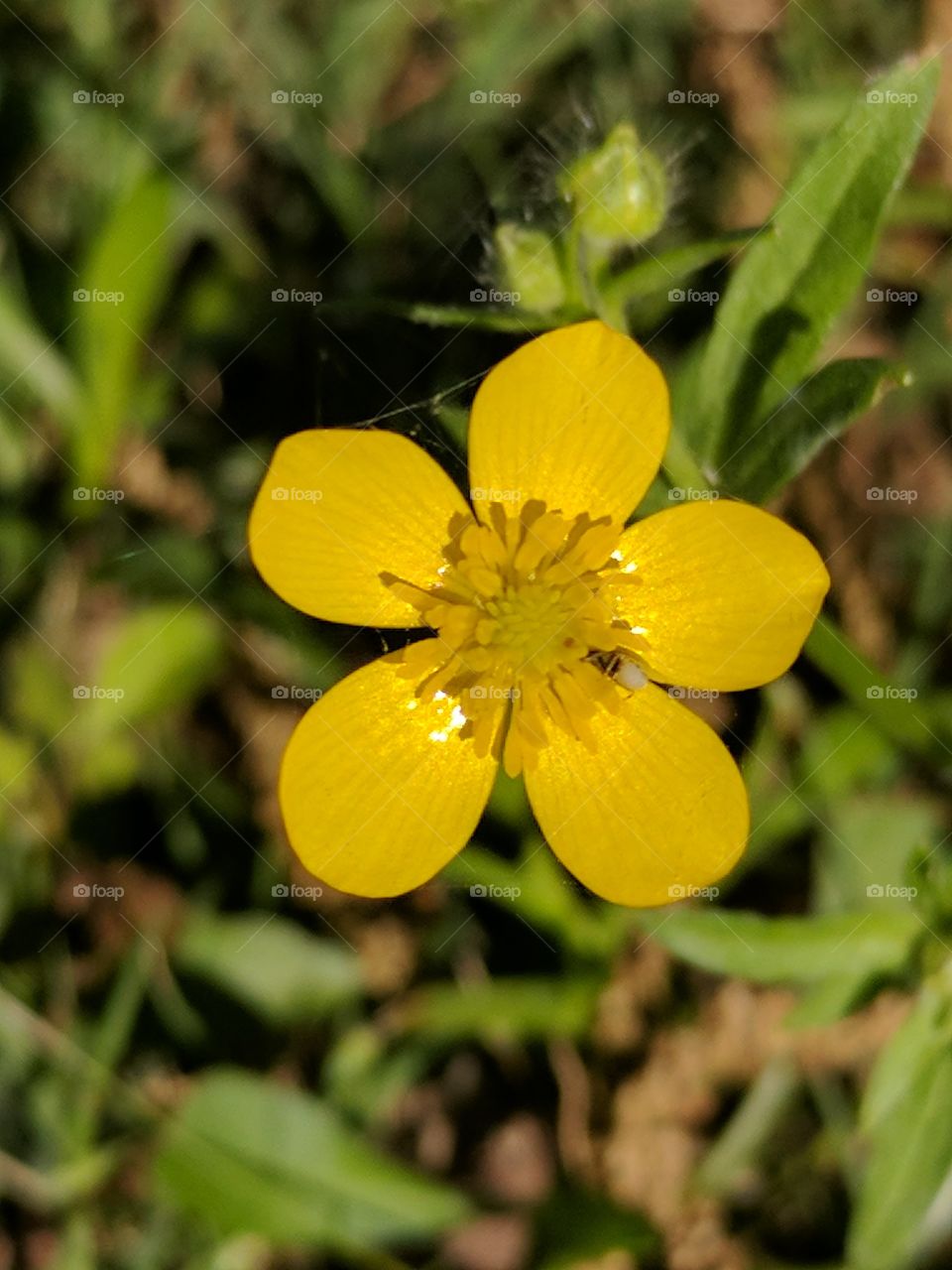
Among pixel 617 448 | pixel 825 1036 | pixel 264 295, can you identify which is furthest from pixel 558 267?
pixel 825 1036

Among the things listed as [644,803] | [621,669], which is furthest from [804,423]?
[644,803]

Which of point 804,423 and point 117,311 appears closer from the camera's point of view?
point 804,423

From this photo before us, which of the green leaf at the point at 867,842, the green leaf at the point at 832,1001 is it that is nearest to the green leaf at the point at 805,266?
the green leaf at the point at 832,1001

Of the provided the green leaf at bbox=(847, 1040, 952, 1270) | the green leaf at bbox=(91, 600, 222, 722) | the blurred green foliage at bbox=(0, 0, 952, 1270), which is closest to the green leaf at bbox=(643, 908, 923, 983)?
the green leaf at bbox=(847, 1040, 952, 1270)

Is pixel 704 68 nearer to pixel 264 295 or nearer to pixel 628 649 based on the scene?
pixel 264 295

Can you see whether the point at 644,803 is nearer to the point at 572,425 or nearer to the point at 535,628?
the point at 535,628

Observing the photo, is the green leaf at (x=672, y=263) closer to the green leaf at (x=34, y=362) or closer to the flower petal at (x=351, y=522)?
the flower petal at (x=351, y=522)
